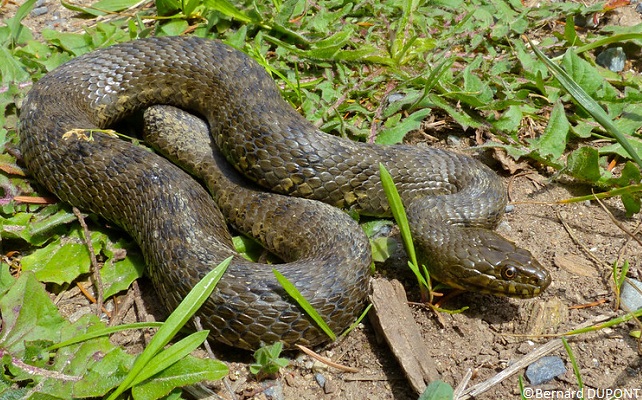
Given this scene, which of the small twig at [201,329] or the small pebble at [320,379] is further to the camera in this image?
the small pebble at [320,379]

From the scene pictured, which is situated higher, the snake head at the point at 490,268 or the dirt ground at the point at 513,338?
the snake head at the point at 490,268

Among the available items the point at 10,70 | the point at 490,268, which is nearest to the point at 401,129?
the point at 490,268

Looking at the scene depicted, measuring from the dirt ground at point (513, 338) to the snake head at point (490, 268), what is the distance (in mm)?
209

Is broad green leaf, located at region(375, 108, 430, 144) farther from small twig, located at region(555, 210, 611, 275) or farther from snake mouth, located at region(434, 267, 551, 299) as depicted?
snake mouth, located at region(434, 267, 551, 299)

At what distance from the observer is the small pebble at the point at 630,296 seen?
191 inches

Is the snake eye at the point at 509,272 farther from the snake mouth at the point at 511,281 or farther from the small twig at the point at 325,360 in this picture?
the small twig at the point at 325,360

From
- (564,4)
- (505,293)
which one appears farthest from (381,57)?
(505,293)

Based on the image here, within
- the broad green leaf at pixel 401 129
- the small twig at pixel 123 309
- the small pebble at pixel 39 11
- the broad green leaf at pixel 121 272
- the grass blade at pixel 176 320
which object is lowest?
the small twig at pixel 123 309

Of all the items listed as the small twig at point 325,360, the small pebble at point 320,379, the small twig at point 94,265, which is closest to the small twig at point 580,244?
the small twig at point 325,360

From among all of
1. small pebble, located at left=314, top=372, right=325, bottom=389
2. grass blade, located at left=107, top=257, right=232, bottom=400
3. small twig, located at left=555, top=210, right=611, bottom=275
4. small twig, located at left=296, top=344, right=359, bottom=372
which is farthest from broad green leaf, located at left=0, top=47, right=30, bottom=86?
small twig, located at left=555, top=210, right=611, bottom=275

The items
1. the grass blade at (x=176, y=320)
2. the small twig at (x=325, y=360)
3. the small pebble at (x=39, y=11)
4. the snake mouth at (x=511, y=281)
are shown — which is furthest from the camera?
the small pebble at (x=39, y=11)

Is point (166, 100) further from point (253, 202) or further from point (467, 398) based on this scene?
point (467, 398)

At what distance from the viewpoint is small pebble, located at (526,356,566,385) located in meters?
4.42

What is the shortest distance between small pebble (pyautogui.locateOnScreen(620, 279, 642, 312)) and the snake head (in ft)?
1.92
